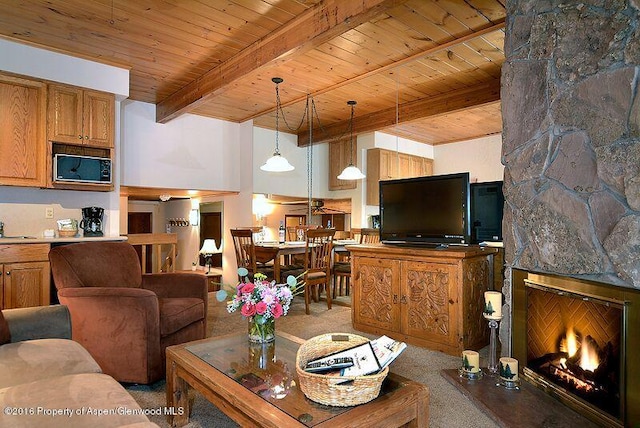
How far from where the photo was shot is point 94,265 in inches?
116

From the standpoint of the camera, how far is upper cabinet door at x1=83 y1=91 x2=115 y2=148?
411 centimetres

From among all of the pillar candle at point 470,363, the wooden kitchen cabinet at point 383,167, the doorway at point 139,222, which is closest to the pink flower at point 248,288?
the pillar candle at point 470,363

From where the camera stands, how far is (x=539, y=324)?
8.05 ft

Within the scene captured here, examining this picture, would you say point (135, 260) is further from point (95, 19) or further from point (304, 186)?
point (304, 186)

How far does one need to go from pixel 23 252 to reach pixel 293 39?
2934mm

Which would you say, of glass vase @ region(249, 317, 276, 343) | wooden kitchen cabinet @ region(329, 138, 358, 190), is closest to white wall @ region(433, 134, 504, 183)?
wooden kitchen cabinet @ region(329, 138, 358, 190)

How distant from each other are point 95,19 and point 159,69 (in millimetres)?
1067

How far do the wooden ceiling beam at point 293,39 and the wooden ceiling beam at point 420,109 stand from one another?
8.17 feet

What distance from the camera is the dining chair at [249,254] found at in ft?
15.0

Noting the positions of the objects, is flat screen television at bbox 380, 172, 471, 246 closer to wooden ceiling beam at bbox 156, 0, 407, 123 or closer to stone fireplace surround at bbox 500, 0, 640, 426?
stone fireplace surround at bbox 500, 0, 640, 426

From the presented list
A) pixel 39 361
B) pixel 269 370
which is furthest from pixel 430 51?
pixel 39 361

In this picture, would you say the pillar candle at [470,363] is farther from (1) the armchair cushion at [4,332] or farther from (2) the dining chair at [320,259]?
(1) the armchair cushion at [4,332]

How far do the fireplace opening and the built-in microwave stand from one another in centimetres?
404

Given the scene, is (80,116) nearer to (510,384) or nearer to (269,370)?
(269,370)
